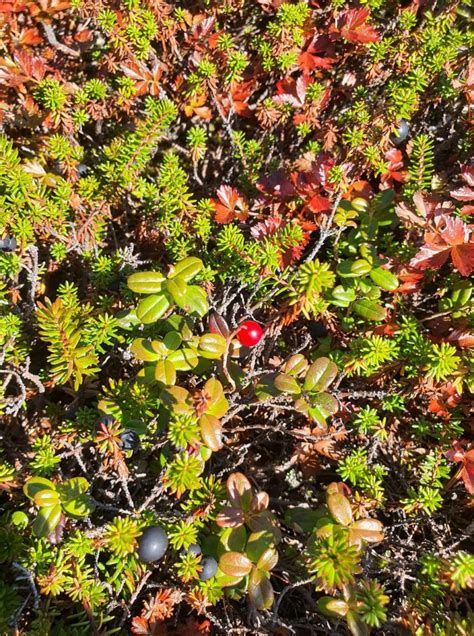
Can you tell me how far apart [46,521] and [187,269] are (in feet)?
3.14

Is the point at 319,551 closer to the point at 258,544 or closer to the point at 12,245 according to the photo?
the point at 258,544

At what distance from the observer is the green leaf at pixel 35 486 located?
1.69m

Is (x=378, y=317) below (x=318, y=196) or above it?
below

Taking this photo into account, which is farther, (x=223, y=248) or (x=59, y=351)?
(x=223, y=248)

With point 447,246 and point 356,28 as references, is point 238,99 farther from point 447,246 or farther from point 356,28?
point 447,246

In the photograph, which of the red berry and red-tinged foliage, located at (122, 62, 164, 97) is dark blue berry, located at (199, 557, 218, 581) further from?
red-tinged foliage, located at (122, 62, 164, 97)

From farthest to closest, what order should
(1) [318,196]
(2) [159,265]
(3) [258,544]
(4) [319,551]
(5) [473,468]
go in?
(2) [159,265]
(1) [318,196]
(5) [473,468]
(3) [258,544]
(4) [319,551]

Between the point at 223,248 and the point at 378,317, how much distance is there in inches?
27.4

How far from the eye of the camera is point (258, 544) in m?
1.74

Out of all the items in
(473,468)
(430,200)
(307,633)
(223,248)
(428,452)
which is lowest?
(307,633)

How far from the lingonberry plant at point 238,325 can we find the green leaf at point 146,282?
0.5 inches

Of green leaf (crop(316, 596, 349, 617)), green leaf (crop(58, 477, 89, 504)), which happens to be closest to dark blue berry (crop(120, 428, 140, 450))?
green leaf (crop(58, 477, 89, 504))

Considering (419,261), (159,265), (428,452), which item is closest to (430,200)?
(419,261)

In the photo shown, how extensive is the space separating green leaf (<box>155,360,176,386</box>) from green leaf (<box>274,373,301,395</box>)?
363mm
